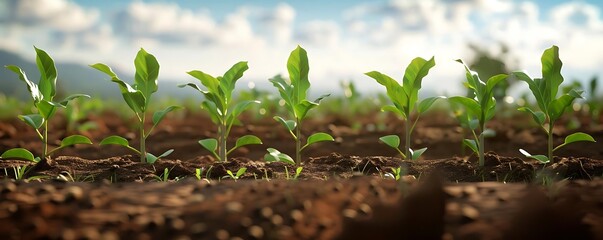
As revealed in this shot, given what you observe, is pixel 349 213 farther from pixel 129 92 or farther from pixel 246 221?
pixel 129 92

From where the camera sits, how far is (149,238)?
2.04 metres

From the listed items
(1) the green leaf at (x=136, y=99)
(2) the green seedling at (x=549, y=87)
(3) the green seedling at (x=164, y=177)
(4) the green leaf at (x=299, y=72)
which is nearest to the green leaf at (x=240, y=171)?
(3) the green seedling at (x=164, y=177)

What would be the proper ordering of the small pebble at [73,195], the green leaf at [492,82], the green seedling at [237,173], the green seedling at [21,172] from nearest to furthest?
the small pebble at [73,195], the green seedling at [237,173], the green seedling at [21,172], the green leaf at [492,82]

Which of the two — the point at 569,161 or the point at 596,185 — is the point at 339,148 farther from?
the point at 596,185

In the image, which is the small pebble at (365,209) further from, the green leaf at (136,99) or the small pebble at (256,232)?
the green leaf at (136,99)

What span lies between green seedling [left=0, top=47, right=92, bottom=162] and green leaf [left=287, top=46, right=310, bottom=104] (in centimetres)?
126

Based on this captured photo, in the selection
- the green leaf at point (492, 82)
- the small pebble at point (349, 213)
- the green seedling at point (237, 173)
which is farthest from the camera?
the green leaf at point (492, 82)

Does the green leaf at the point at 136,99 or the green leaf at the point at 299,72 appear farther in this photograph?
the green leaf at the point at 299,72

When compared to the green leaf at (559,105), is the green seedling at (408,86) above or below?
above

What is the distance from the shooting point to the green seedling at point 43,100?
11.7ft

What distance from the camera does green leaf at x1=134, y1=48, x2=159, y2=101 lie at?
3695 millimetres

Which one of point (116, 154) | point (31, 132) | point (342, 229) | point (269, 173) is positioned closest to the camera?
point (342, 229)

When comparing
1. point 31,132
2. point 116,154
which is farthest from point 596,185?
point 31,132

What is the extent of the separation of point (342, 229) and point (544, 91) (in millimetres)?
2250
